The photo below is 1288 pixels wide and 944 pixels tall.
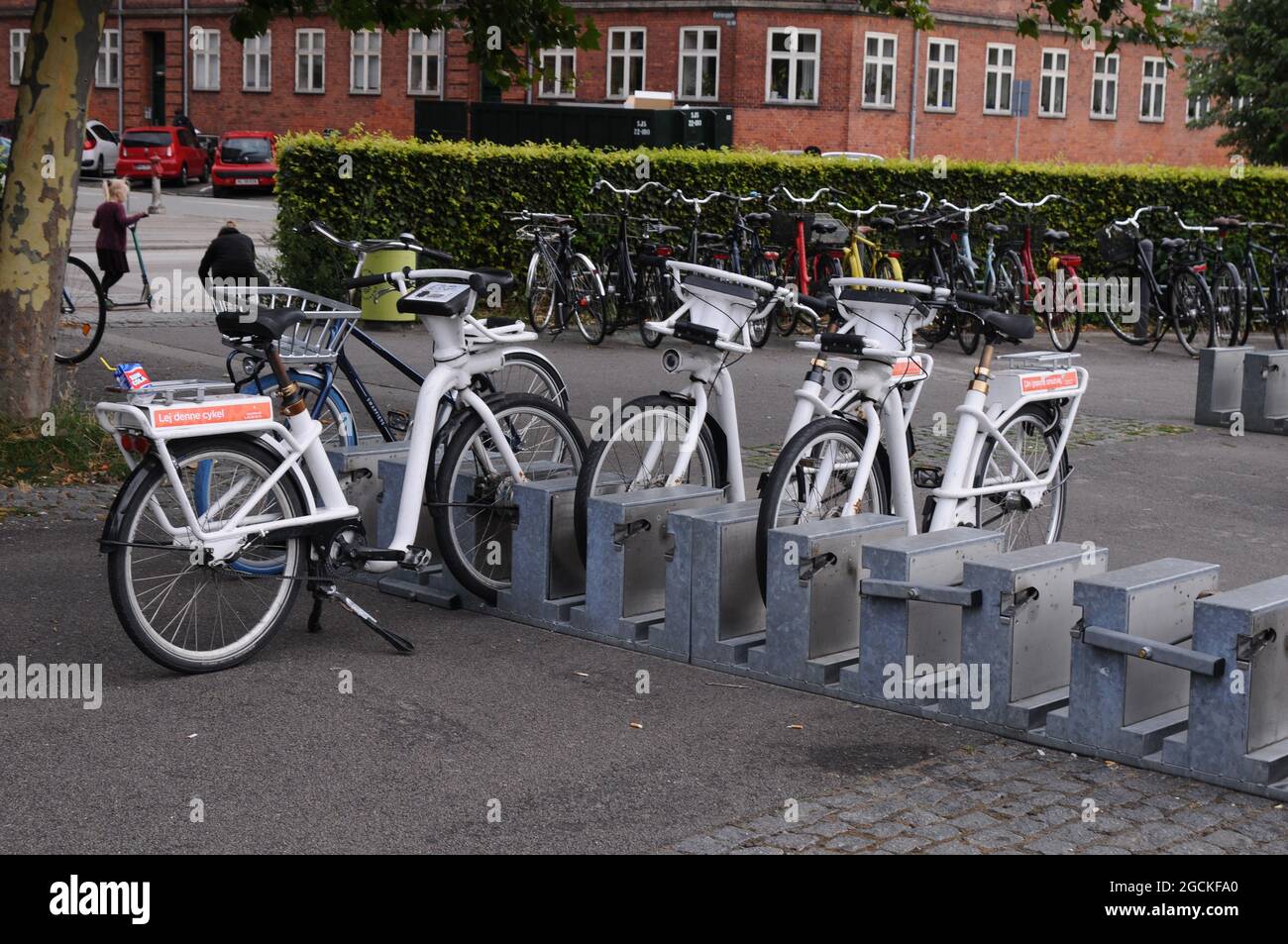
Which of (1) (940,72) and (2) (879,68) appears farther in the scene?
(1) (940,72)

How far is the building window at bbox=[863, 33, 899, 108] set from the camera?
46.8m

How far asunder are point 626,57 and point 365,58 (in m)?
8.69

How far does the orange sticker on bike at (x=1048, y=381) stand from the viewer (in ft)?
23.7

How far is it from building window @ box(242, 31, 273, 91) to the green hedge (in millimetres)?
37587

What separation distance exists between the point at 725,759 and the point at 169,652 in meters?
1.91

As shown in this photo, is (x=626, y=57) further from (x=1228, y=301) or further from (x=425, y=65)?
(x=1228, y=301)

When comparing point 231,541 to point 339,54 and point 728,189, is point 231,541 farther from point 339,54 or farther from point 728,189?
point 339,54

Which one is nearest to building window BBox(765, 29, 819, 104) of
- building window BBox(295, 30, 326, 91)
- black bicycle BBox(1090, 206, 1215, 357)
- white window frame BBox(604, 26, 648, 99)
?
white window frame BBox(604, 26, 648, 99)

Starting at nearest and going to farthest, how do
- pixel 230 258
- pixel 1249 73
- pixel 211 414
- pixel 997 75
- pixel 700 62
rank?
pixel 211 414
pixel 230 258
pixel 1249 73
pixel 700 62
pixel 997 75

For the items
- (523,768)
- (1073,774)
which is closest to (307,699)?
(523,768)

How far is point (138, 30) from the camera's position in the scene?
55.2 meters

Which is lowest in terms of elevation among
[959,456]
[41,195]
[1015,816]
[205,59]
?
[1015,816]

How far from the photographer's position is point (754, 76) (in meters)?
46.2

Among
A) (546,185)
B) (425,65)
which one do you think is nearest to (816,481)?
(546,185)
